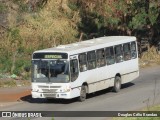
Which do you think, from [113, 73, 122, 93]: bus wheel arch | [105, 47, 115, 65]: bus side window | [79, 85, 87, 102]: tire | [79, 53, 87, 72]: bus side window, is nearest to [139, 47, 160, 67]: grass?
[113, 73, 122, 93]: bus wheel arch

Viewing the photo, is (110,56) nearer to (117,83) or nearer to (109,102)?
(117,83)

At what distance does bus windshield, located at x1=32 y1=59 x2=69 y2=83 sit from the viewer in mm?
28375

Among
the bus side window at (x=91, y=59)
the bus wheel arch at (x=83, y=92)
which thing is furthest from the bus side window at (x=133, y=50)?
the bus wheel arch at (x=83, y=92)

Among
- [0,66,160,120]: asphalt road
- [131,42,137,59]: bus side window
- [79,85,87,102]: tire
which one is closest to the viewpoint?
[0,66,160,120]: asphalt road

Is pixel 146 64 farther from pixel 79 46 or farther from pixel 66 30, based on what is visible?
pixel 79 46

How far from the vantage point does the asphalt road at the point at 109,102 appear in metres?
27.1

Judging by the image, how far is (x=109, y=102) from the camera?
28.8 m

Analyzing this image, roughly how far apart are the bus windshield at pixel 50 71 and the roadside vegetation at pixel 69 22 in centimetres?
1255

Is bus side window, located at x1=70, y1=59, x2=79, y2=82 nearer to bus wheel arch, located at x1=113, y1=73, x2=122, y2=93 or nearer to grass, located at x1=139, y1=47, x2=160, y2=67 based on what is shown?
bus wheel arch, located at x1=113, y1=73, x2=122, y2=93

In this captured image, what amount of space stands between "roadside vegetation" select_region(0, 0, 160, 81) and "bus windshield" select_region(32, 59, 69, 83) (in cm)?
1255

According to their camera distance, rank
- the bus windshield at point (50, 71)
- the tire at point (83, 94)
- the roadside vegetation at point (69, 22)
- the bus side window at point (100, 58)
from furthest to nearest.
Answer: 1. the roadside vegetation at point (69, 22)
2. the bus side window at point (100, 58)
3. the tire at point (83, 94)
4. the bus windshield at point (50, 71)

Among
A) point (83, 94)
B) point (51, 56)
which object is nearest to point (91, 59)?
point (83, 94)

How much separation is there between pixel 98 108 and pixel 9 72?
11687mm

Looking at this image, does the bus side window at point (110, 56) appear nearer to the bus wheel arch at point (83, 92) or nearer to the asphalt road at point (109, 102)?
the asphalt road at point (109, 102)
